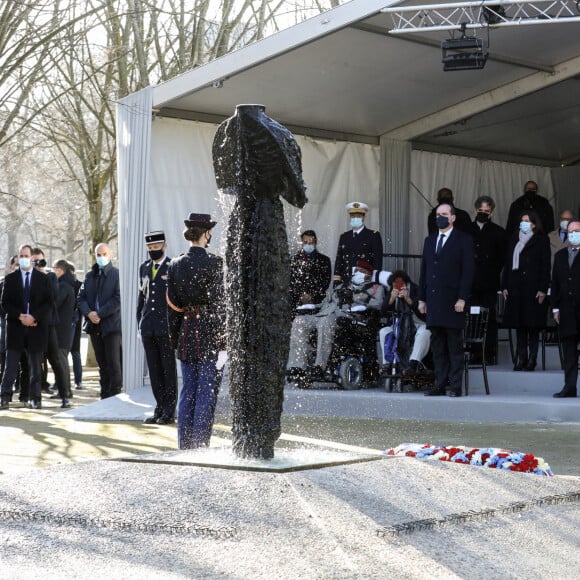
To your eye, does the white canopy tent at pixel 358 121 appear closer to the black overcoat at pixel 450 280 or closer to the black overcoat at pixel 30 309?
the black overcoat at pixel 30 309

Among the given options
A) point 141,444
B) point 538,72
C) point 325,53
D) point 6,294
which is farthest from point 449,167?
point 141,444

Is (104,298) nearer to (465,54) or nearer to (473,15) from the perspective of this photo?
(465,54)

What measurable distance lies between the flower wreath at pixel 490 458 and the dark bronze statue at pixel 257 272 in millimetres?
1242

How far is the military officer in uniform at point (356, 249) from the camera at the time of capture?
16.1 m

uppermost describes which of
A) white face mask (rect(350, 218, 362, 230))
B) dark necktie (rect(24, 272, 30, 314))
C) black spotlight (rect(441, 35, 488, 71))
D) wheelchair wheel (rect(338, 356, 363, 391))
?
black spotlight (rect(441, 35, 488, 71))

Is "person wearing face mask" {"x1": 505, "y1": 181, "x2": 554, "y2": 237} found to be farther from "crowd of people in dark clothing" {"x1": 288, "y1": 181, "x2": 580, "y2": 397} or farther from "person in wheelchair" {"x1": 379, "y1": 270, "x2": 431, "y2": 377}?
"person in wheelchair" {"x1": 379, "y1": 270, "x2": 431, "y2": 377}

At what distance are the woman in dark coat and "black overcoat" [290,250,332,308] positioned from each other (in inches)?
94.0

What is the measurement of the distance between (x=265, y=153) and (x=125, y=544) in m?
2.55

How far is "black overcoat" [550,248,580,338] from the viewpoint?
13.0 meters

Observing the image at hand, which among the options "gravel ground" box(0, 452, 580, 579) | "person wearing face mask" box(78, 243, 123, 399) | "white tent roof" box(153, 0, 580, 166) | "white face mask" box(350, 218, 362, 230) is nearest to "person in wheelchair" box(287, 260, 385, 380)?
"white face mask" box(350, 218, 362, 230)

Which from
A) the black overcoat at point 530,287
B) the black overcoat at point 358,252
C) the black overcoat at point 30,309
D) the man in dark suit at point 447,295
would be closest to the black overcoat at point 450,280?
the man in dark suit at point 447,295

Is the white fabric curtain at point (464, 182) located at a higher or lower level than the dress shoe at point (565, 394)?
higher

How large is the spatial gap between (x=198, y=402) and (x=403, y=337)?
5659mm

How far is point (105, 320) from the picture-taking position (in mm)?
14930
